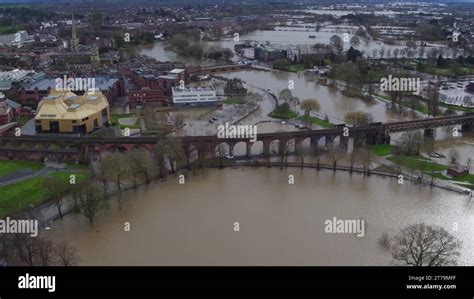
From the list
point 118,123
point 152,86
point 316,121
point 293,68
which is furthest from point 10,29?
point 316,121

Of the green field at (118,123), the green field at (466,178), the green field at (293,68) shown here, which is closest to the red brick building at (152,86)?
the green field at (118,123)

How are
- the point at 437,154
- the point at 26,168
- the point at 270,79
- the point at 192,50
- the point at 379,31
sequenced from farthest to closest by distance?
the point at 379,31 < the point at 192,50 < the point at 270,79 < the point at 437,154 < the point at 26,168

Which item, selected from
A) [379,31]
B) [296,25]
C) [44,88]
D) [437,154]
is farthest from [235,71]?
[296,25]

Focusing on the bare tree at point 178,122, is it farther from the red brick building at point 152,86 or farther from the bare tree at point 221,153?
the red brick building at point 152,86

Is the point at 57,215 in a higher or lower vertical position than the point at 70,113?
lower

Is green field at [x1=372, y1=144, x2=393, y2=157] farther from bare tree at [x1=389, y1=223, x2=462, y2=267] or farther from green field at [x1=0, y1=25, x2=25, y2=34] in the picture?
green field at [x1=0, y1=25, x2=25, y2=34]

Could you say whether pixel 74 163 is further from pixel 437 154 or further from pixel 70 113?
pixel 437 154

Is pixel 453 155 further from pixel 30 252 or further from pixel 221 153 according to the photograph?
pixel 30 252
